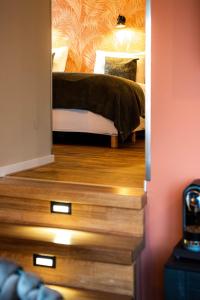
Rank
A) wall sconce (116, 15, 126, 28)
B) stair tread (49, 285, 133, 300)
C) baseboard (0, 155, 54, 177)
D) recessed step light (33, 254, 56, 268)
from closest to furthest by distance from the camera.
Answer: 1. stair tread (49, 285, 133, 300)
2. recessed step light (33, 254, 56, 268)
3. baseboard (0, 155, 54, 177)
4. wall sconce (116, 15, 126, 28)

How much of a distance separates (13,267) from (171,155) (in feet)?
5.89

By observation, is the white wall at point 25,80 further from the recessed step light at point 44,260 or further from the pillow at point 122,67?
the pillow at point 122,67

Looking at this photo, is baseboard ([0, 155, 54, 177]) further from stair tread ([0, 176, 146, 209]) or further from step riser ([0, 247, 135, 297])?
step riser ([0, 247, 135, 297])

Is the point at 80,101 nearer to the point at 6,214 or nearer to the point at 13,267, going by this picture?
the point at 6,214

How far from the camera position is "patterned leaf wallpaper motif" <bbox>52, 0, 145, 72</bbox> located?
23.1ft

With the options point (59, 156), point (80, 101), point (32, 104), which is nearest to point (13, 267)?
point (32, 104)

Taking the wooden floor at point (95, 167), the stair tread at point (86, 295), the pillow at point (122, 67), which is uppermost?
the pillow at point (122, 67)

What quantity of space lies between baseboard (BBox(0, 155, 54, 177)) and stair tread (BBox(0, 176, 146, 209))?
0.24 m

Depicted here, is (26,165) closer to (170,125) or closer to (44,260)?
(44,260)

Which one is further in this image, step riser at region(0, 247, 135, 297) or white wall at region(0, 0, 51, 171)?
white wall at region(0, 0, 51, 171)

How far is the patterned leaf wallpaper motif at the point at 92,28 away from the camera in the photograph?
23.1 feet

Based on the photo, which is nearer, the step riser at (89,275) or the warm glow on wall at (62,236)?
the step riser at (89,275)

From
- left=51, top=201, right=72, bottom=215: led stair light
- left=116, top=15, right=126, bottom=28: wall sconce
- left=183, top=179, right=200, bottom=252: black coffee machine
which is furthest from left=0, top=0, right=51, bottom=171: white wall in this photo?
left=116, top=15, right=126, bottom=28: wall sconce

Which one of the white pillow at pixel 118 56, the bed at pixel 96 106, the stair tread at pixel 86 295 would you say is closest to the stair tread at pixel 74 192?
the stair tread at pixel 86 295
